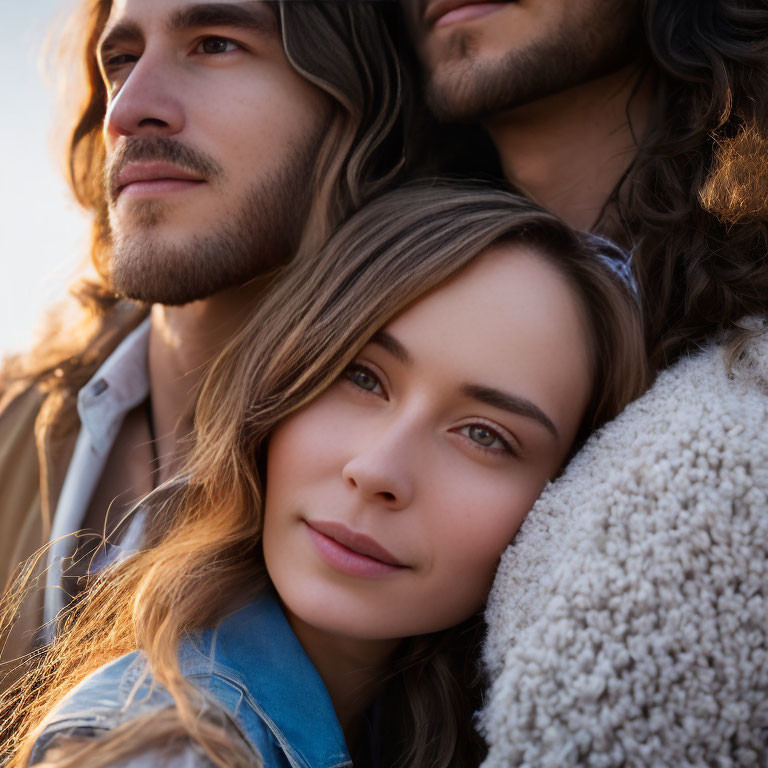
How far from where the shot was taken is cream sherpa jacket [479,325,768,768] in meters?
0.95

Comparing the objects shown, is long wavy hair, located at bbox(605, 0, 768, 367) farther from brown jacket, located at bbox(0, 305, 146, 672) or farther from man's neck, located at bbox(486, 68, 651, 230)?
brown jacket, located at bbox(0, 305, 146, 672)

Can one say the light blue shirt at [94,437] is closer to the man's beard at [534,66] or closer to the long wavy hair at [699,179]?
the man's beard at [534,66]

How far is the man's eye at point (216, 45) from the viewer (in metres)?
1.74

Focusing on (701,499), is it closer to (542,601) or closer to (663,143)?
(542,601)

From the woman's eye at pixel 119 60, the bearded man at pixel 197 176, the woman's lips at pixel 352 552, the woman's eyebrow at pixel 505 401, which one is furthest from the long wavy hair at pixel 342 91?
the woman's lips at pixel 352 552

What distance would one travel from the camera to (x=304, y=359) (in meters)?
1.32

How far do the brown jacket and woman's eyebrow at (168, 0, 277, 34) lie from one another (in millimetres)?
1007

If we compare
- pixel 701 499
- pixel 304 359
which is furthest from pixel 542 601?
pixel 304 359

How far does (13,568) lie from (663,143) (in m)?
1.89

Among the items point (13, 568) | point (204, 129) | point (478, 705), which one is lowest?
point (13, 568)

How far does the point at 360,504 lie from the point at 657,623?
1.50 ft

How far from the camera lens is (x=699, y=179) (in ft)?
5.15

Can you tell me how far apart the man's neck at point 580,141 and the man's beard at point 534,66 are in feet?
0.30

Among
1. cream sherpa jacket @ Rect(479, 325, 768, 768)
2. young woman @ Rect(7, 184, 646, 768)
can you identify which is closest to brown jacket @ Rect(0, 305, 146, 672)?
young woman @ Rect(7, 184, 646, 768)
